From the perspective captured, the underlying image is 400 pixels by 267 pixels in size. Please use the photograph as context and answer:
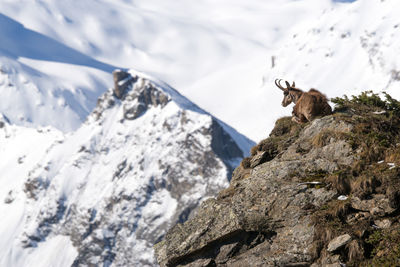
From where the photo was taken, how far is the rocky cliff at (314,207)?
1562 cm

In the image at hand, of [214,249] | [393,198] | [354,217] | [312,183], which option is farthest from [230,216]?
[393,198]

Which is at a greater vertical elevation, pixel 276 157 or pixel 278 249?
pixel 276 157

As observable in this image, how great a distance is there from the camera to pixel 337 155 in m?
18.8

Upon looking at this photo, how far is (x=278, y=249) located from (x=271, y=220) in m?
0.95

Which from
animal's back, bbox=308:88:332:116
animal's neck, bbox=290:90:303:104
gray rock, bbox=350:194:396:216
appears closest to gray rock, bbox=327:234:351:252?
gray rock, bbox=350:194:396:216

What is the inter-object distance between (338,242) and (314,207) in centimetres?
168

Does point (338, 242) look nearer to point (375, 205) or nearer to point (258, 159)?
point (375, 205)

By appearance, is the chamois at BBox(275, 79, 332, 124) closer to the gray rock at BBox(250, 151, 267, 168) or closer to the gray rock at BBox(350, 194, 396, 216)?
the gray rock at BBox(250, 151, 267, 168)

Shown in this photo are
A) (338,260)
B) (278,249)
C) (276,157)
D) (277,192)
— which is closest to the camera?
(338,260)

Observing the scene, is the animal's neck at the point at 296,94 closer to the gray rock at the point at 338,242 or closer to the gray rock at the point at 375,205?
the gray rock at the point at 375,205

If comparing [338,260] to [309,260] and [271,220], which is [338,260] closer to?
[309,260]

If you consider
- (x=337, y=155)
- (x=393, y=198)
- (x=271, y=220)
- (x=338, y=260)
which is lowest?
(x=338, y=260)

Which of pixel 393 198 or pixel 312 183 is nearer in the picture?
pixel 393 198

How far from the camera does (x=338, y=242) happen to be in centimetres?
1551
